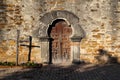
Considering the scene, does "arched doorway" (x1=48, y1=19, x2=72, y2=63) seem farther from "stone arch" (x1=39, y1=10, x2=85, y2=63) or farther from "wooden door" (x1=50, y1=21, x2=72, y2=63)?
"stone arch" (x1=39, y1=10, x2=85, y2=63)

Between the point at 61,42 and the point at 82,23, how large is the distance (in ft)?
4.33

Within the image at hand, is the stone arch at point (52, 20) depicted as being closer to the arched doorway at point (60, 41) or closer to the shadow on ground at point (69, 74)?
the arched doorway at point (60, 41)

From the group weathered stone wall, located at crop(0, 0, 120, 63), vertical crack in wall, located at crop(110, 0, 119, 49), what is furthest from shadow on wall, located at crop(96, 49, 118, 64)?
vertical crack in wall, located at crop(110, 0, 119, 49)

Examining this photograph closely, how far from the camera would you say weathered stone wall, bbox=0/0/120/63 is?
12.5 metres

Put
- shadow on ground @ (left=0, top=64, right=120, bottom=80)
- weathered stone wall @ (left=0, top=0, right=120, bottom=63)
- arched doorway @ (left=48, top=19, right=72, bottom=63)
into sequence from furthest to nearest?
arched doorway @ (left=48, top=19, right=72, bottom=63) < weathered stone wall @ (left=0, top=0, right=120, bottom=63) < shadow on ground @ (left=0, top=64, right=120, bottom=80)

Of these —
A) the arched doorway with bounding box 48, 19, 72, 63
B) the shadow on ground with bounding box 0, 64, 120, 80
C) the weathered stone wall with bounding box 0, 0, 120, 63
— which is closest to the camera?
the shadow on ground with bounding box 0, 64, 120, 80

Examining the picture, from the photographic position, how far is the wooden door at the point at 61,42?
1275cm

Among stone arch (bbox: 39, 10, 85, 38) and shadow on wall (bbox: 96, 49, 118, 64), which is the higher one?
stone arch (bbox: 39, 10, 85, 38)

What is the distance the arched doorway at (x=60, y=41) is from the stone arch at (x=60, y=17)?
25 cm

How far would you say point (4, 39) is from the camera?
12.5 metres

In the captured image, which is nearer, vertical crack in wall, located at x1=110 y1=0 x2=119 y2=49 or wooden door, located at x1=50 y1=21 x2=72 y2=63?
vertical crack in wall, located at x1=110 y1=0 x2=119 y2=49

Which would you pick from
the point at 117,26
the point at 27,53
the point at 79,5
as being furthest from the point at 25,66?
the point at 117,26

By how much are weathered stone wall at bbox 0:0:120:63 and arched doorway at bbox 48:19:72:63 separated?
2.01ft

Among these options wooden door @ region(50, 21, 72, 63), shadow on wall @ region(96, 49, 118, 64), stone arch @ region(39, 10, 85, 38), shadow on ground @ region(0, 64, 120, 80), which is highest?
stone arch @ region(39, 10, 85, 38)
